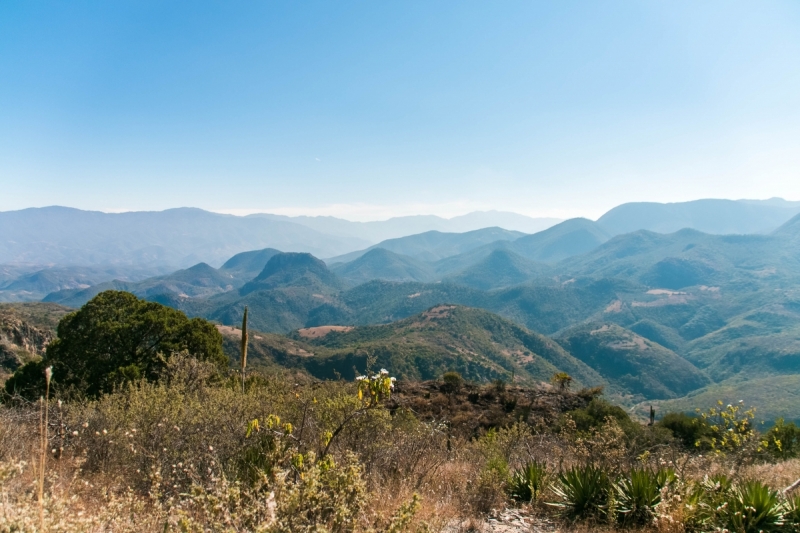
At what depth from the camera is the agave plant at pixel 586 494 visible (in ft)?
19.5

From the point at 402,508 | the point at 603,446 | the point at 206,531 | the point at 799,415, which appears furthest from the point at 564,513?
the point at 799,415

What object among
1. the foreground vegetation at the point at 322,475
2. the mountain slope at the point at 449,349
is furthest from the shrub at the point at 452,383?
the mountain slope at the point at 449,349

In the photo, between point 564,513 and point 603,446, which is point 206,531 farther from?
point 603,446

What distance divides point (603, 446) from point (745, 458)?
2.77 meters

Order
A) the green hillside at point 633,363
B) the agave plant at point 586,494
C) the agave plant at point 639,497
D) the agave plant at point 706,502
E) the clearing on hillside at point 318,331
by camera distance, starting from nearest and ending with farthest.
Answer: the agave plant at point 706,502 → the agave plant at point 639,497 → the agave plant at point 586,494 → the green hillside at point 633,363 → the clearing on hillside at point 318,331

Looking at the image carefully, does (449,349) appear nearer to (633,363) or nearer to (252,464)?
(633,363)

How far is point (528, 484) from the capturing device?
274 inches

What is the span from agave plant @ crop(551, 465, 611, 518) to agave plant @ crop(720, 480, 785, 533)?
1.41 meters

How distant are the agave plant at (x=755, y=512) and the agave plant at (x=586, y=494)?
1.41m

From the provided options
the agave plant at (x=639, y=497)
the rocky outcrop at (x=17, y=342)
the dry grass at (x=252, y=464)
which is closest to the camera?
the dry grass at (x=252, y=464)

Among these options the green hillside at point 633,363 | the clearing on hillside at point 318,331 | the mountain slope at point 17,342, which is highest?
the mountain slope at point 17,342

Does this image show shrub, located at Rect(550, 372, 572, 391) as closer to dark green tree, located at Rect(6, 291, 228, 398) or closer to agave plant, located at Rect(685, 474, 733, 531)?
dark green tree, located at Rect(6, 291, 228, 398)

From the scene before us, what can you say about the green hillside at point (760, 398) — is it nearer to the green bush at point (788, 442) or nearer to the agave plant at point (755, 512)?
the green bush at point (788, 442)

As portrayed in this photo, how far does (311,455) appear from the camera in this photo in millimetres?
4219
